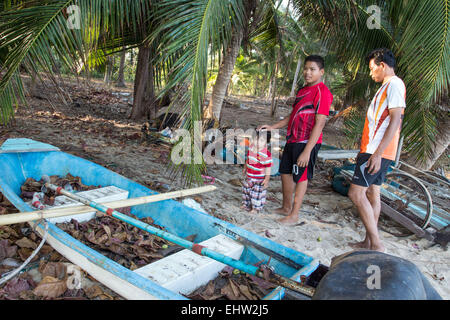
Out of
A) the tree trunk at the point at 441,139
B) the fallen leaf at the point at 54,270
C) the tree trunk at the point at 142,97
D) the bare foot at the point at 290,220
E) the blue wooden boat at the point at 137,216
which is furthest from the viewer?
the tree trunk at the point at 142,97

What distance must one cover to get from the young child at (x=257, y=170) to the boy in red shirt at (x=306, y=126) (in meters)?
0.17

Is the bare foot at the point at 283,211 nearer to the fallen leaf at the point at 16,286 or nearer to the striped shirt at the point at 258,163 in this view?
the striped shirt at the point at 258,163

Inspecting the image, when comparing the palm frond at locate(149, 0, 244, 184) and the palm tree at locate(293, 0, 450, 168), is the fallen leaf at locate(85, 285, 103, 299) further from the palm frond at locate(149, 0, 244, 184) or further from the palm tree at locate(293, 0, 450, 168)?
the palm tree at locate(293, 0, 450, 168)

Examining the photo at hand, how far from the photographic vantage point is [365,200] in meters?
2.95

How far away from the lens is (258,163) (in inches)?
147

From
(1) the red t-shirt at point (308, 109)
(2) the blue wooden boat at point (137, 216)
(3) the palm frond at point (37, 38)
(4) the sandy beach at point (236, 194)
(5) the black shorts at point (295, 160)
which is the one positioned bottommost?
(4) the sandy beach at point (236, 194)

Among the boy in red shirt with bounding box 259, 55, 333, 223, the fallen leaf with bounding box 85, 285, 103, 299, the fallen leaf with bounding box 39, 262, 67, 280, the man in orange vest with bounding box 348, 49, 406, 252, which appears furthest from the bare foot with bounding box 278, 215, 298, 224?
the fallen leaf with bounding box 39, 262, 67, 280

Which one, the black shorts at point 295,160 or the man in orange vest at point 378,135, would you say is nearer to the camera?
the man in orange vest at point 378,135

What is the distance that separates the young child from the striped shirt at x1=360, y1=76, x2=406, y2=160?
1.15 meters

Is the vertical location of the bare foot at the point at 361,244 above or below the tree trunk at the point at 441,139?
below

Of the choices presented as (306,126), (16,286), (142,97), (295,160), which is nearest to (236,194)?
(295,160)

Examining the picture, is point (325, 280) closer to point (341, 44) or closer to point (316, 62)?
Answer: point (316, 62)

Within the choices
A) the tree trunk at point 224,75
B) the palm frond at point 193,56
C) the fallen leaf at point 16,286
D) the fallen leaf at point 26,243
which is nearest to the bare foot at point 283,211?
the palm frond at point 193,56

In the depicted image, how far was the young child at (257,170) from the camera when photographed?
3707 millimetres
